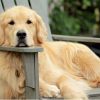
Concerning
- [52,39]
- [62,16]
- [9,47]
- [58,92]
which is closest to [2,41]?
[9,47]

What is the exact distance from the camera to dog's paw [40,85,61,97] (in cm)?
375

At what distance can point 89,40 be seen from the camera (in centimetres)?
480

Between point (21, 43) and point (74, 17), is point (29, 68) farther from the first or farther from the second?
point (74, 17)

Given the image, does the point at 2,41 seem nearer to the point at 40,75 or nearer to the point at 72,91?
the point at 40,75

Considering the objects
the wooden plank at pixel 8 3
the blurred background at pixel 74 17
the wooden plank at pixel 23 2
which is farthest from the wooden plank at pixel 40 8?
the blurred background at pixel 74 17

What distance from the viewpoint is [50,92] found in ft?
12.4

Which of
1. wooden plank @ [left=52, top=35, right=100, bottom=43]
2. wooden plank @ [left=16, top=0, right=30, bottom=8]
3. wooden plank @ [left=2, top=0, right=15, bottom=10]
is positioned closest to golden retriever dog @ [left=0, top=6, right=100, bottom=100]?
wooden plank @ [left=52, top=35, right=100, bottom=43]

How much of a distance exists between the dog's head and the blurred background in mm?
6426

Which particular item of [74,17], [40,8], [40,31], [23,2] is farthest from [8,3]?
[74,17]

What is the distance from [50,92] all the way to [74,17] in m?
8.01

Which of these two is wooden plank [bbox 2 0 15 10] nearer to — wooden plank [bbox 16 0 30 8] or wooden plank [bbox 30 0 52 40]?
wooden plank [bbox 16 0 30 8]

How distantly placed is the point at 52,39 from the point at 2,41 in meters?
1.21

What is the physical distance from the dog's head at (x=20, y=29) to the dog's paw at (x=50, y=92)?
0.35m

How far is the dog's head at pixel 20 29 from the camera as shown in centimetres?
383
